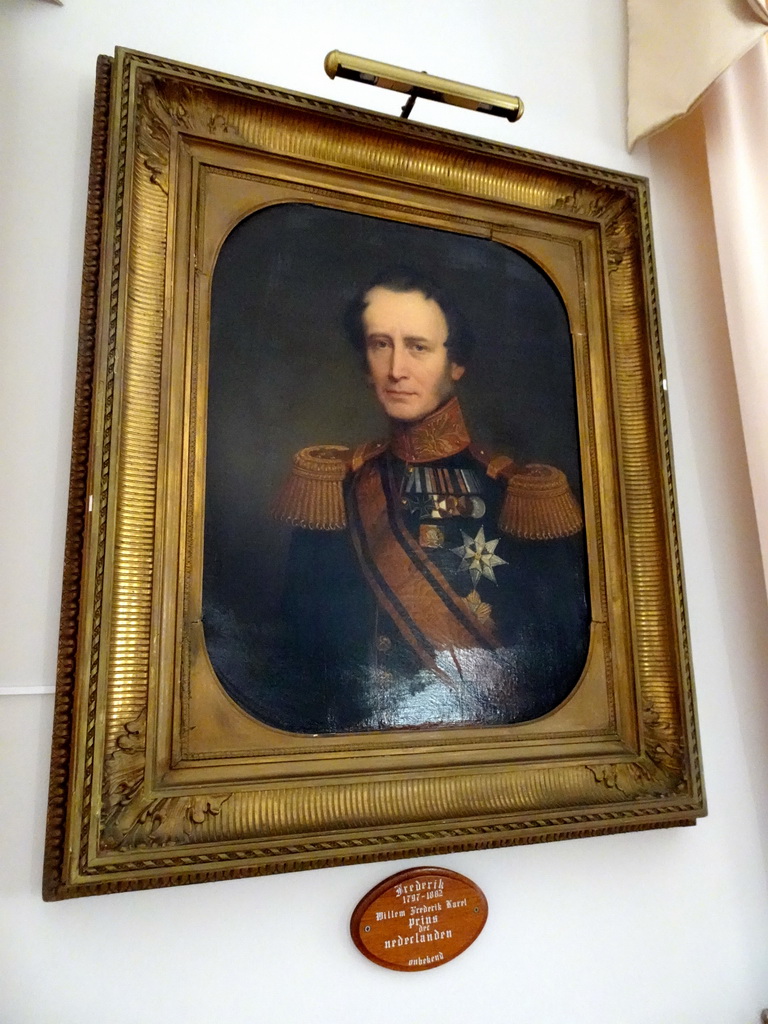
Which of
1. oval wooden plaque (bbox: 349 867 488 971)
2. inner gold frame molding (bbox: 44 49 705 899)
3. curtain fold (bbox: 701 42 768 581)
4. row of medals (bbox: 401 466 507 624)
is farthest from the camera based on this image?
curtain fold (bbox: 701 42 768 581)

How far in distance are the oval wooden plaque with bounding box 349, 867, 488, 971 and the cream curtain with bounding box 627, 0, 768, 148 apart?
6.33ft

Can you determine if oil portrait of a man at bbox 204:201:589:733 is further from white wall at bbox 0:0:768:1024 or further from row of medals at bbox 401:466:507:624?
white wall at bbox 0:0:768:1024

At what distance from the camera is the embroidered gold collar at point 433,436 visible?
1555 millimetres

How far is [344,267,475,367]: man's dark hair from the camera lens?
1.61 m

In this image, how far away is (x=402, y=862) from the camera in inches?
55.6

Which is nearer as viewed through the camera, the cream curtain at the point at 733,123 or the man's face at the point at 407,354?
the man's face at the point at 407,354

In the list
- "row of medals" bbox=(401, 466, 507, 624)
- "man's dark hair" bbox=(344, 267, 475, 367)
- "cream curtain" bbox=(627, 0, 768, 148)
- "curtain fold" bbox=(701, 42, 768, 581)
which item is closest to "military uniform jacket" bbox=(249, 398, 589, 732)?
"row of medals" bbox=(401, 466, 507, 624)

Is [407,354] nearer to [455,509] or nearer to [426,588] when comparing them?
[455,509]

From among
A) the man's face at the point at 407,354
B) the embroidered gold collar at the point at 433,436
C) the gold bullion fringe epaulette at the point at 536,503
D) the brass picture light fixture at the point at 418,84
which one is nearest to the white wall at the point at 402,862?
the brass picture light fixture at the point at 418,84

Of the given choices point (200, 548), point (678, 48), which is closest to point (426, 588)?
point (200, 548)

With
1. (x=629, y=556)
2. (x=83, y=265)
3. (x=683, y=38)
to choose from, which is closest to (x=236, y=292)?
(x=83, y=265)

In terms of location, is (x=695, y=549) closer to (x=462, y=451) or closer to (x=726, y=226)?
(x=462, y=451)

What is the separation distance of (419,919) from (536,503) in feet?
2.88

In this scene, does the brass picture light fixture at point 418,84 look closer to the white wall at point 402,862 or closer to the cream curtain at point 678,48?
the white wall at point 402,862
